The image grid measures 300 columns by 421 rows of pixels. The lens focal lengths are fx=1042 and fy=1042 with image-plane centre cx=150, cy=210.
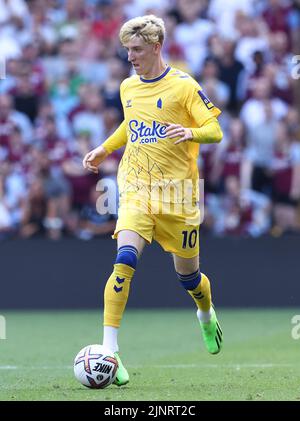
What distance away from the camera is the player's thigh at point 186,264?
8.25 meters

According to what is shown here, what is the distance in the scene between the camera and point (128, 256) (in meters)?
7.45

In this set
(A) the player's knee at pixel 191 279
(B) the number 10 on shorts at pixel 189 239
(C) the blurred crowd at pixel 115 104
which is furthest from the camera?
(C) the blurred crowd at pixel 115 104

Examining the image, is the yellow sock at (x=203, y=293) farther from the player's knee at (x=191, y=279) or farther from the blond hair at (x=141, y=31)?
the blond hair at (x=141, y=31)

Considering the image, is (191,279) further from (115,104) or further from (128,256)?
(115,104)

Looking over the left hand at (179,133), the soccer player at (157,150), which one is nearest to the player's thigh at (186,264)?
→ the soccer player at (157,150)

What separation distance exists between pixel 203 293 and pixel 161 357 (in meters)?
1.13

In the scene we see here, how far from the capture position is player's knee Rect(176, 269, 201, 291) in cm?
840

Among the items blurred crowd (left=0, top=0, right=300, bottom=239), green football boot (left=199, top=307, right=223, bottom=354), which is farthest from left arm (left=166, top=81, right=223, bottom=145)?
blurred crowd (left=0, top=0, right=300, bottom=239)

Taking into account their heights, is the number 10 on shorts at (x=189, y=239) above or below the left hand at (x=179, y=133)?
below

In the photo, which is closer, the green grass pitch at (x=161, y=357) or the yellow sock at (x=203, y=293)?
the green grass pitch at (x=161, y=357)

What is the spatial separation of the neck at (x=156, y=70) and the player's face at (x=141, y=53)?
0.04 meters

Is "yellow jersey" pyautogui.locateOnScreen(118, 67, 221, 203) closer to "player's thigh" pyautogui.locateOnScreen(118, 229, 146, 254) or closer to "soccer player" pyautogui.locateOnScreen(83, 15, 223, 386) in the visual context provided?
"soccer player" pyautogui.locateOnScreen(83, 15, 223, 386)

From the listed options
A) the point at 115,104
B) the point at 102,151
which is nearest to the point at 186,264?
the point at 102,151

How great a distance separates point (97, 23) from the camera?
1716 centimetres
